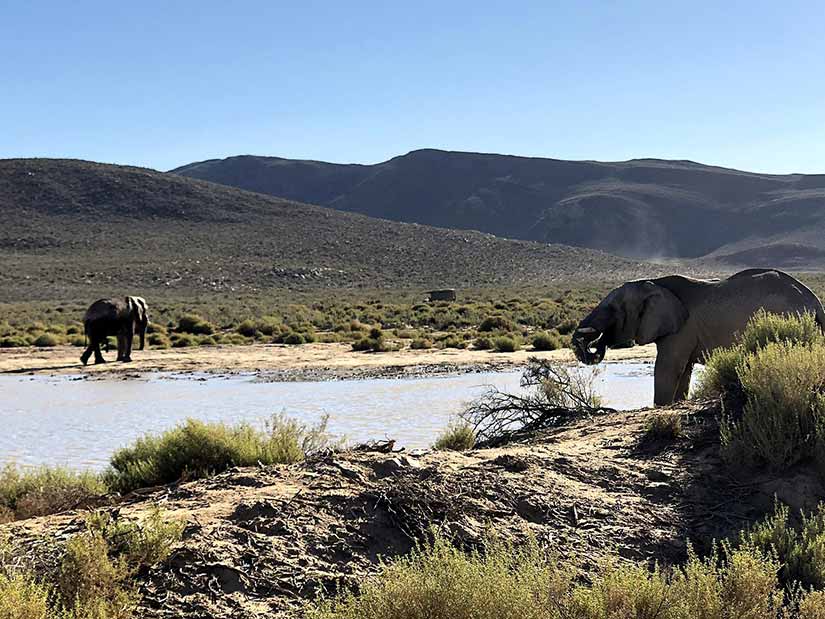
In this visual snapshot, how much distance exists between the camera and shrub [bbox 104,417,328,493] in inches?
344

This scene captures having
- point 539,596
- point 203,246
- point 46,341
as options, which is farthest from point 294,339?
point 203,246

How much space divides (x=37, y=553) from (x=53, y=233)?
7001 centimetres

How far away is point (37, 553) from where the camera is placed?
5625mm

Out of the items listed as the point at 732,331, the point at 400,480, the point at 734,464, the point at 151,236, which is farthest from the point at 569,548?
the point at 151,236

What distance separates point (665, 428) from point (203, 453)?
397 centimetres

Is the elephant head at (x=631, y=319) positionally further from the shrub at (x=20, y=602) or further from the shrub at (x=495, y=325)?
the shrub at (x=495, y=325)

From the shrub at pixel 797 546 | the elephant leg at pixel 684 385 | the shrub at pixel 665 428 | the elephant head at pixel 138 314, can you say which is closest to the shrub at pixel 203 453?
the shrub at pixel 665 428

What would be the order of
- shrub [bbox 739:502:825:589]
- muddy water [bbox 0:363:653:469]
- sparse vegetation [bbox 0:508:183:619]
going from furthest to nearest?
1. muddy water [bbox 0:363:653:469]
2. shrub [bbox 739:502:825:589]
3. sparse vegetation [bbox 0:508:183:619]

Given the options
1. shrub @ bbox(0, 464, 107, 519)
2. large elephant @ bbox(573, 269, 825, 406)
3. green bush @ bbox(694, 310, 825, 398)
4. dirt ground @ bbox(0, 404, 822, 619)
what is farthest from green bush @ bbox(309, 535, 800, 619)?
large elephant @ bbox(573, 269, 825, 406)

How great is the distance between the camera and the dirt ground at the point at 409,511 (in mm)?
5777

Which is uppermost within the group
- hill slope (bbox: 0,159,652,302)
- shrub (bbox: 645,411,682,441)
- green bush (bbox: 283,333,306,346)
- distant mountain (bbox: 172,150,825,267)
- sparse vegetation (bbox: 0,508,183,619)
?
distant mountain (bbox: 172,150,825,267)

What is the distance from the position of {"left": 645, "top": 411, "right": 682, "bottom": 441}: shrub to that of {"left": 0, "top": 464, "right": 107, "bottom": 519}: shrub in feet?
15.1

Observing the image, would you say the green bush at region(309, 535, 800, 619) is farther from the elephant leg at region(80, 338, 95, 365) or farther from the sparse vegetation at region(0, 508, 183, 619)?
the elephant leg at region(80, 338, 95, 365)

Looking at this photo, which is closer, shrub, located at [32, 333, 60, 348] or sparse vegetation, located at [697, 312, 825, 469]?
sparse vegetation, located at [697, 312, 825, 469]
